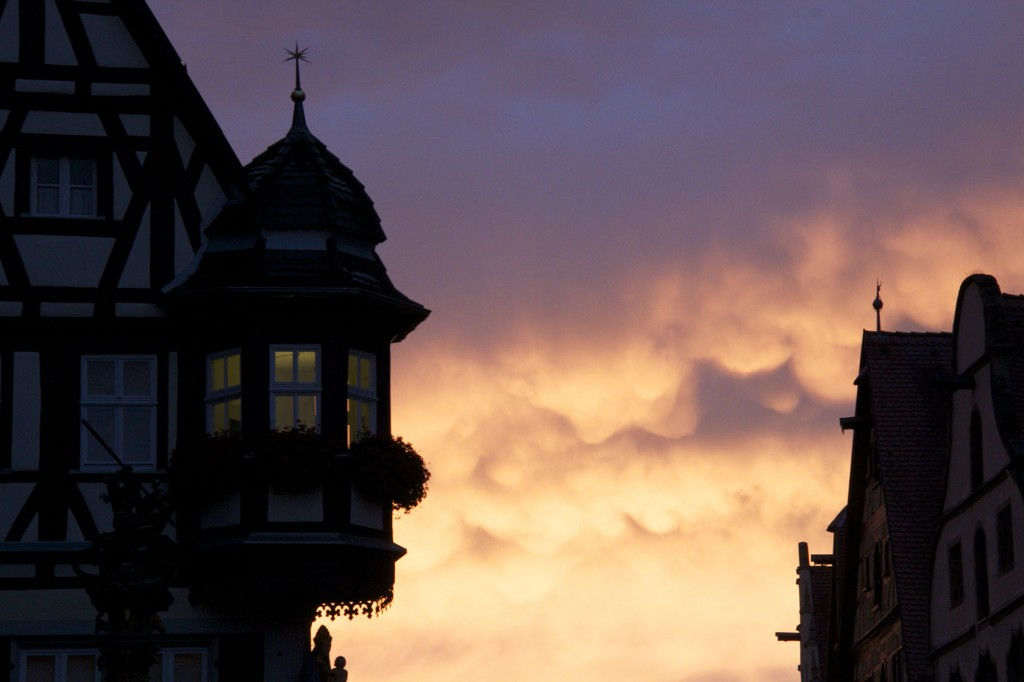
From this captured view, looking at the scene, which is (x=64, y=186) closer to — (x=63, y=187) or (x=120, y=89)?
(x=63, y=187)

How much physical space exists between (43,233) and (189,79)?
337 centimetres

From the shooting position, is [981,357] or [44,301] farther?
[981,357]

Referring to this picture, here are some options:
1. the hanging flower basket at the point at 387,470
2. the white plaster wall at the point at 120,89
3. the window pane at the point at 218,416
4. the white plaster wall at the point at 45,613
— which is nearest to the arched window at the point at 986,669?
the hanging flower basket at the point at 387,470

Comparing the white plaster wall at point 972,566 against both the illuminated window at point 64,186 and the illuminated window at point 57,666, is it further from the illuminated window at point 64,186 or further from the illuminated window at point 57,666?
the illuminated window at point 64,186

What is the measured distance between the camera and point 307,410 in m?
43.8

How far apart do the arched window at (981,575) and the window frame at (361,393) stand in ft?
39.9

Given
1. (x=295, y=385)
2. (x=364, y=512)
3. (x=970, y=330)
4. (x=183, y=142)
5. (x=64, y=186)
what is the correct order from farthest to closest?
1. (x=970, y=330)
2. (x=183, y=142)
3. (x=64, y=186)
4. (x=295, y=385)
5. (x=364, y=512)

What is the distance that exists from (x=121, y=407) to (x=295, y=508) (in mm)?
3331

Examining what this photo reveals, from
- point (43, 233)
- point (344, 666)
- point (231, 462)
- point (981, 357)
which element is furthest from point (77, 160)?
point (981, 357)

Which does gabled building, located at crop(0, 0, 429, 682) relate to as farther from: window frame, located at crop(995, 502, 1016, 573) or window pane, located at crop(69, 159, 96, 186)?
window frame, located at crop(995, 502, 1016, 573)

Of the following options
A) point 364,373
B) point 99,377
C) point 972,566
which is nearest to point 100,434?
point 99,377

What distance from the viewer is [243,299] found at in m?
43.9

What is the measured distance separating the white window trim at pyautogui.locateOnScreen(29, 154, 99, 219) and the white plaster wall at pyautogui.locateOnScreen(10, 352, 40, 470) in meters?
2.29

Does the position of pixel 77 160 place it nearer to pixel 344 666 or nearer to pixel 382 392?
pixel 382 392
